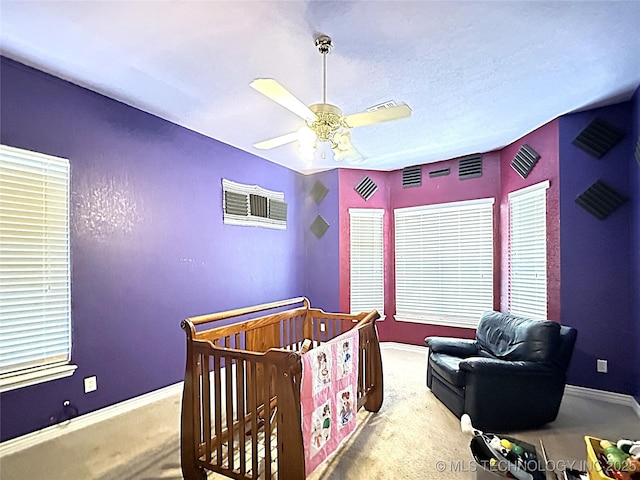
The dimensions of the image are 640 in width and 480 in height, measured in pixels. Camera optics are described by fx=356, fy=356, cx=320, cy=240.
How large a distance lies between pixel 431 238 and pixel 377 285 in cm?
103

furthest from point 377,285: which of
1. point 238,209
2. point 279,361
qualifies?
point 279,361

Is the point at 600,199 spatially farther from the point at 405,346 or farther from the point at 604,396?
the point at 405,346

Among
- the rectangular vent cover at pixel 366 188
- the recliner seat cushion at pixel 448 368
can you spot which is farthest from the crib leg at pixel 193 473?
the rectangular vent cover at pixel 366 188

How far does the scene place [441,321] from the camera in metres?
4.82

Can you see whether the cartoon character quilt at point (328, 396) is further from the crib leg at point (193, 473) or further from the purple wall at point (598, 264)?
the purple wall at point (598, 264)

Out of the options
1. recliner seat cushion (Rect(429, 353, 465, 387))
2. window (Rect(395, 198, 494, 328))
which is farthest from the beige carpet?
window (Rect(395, 198, 494, 328))

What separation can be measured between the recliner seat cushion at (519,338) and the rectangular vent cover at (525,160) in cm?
164

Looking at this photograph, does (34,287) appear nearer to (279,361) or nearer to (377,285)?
(279,361)

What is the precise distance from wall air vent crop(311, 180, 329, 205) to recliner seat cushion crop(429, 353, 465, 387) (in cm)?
276

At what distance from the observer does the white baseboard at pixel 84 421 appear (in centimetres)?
240

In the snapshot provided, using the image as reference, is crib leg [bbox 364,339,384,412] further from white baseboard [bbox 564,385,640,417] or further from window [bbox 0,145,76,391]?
window [bbox 0,145,76,391]

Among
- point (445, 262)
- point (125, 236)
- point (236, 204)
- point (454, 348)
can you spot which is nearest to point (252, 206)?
point (236, 204)

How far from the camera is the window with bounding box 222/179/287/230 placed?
4137mm

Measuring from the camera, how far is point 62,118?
8.86 ft
